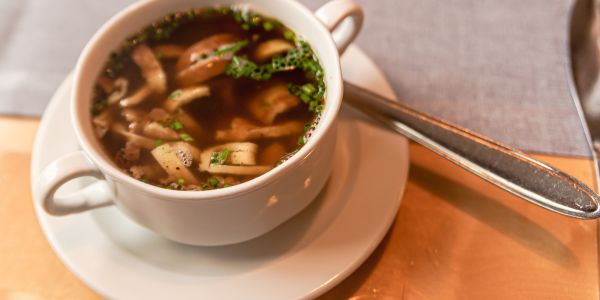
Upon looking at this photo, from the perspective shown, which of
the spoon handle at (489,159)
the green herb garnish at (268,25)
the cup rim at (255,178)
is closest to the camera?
the cup rim at (255,178)

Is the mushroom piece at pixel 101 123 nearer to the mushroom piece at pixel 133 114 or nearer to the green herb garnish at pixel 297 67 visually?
the mushroom piece at pixel 133 114

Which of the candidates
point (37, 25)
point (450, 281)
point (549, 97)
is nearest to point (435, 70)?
point (549, 97)

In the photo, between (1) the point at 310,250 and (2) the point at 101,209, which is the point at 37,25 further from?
(1) the point at 310,250

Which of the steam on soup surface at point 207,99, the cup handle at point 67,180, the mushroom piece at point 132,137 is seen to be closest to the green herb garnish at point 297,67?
the steam on soup surface at point 207,99

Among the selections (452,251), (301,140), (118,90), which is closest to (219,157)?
(301,140)

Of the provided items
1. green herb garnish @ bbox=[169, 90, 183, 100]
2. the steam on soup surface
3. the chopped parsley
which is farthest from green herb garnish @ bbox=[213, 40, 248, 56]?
the chopped parsley

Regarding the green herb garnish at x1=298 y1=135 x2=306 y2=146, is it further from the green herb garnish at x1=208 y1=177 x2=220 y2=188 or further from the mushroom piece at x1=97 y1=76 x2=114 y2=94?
the mushroom piece at x1=97 y1=76 x2=114 y2=94
